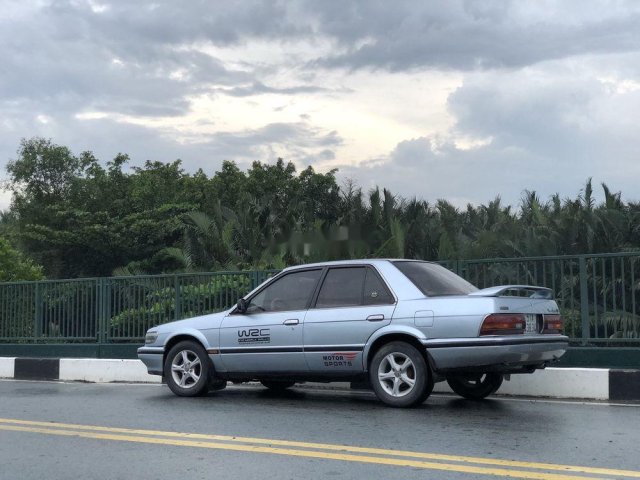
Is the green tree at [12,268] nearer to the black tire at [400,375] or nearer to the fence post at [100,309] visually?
the fence post at [100,309]

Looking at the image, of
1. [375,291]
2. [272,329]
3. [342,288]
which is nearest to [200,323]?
[272,329]

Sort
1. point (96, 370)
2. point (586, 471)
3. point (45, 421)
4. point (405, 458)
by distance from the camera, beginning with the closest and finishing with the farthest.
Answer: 1. point (586, 471)
2. point (405, 458)
3. point (45, 421)
4. point (96, 370)

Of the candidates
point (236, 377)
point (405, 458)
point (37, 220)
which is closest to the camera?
point (405, 458)

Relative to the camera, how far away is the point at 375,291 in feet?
30.3

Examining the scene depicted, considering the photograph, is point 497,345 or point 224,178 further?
point 224,178

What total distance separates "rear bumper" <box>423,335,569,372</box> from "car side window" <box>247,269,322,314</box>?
175 cm

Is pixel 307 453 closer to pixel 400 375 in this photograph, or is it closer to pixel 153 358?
pixel 400 375

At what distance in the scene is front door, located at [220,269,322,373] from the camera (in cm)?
952

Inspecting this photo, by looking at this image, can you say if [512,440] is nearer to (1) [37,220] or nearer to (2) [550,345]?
(2) [550,345]

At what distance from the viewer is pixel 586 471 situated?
5578mm

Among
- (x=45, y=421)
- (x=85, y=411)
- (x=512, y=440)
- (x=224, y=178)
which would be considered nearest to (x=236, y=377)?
(x=85, y=411)

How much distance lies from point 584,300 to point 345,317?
10.6 ft

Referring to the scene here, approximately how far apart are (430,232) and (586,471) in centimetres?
2002

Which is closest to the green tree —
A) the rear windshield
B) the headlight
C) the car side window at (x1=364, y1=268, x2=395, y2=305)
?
the headlight
